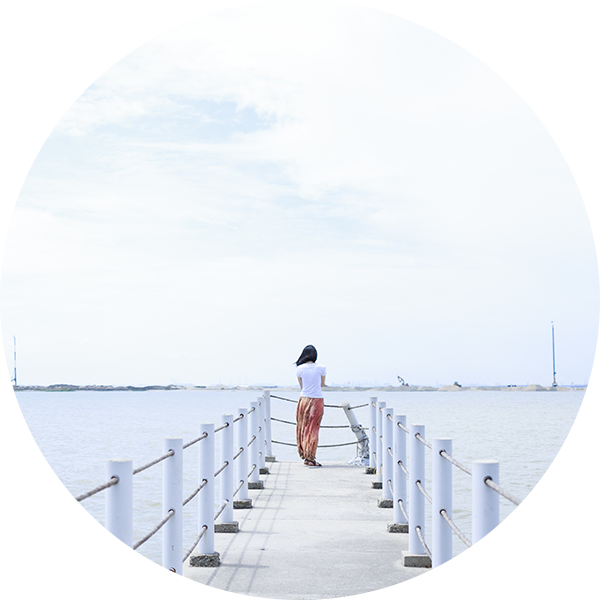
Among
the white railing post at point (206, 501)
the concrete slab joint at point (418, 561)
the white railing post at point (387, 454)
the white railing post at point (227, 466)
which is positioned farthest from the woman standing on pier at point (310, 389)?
the concrete slab joint at point (418, 561)

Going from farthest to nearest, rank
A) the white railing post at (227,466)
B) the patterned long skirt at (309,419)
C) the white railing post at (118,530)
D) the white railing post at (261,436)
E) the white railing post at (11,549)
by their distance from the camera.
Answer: the patterned long skirt at (309,419)
the white railing post at (261,436)
the white railing post at (227,466)
the white railing post at (118,530)
the white railing post at (11,549)

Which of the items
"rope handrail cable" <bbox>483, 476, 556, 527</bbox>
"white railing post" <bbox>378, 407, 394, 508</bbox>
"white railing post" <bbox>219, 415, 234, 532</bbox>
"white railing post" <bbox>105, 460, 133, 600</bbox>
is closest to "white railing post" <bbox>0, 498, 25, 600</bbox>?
"white railing post" <bbox>105, 460, 133, 600</bbox>

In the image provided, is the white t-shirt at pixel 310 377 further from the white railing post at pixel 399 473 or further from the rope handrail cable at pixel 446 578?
the rope handrail cable at pixel 446 578

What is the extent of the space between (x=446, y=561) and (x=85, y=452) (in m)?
34.4

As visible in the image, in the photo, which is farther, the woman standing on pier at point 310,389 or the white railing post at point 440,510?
the woman standing on pier at point 310,389

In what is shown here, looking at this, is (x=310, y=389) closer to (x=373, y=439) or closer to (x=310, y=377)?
(x=310, y=377)

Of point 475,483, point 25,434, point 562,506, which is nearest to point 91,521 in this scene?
point 475,483

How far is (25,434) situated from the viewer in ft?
172

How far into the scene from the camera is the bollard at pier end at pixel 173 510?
192 inches

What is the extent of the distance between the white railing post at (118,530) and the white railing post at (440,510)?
195 cm

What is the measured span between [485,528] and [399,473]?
3430 mm

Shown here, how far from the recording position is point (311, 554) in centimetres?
644

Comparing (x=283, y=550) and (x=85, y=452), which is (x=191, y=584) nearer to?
(x=283, y=550)

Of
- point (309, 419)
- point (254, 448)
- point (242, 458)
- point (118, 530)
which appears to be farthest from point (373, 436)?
point (118, 530)
